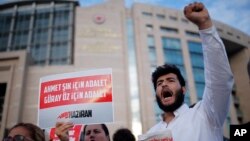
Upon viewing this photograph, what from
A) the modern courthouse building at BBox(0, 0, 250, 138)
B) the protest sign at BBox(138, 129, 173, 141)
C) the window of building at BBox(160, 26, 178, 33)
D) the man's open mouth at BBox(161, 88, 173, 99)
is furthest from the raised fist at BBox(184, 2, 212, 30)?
the window of building at BBox(160, 26, 178, 33)

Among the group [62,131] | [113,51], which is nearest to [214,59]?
[62,131]

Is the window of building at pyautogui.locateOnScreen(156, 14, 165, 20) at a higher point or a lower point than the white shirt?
higher

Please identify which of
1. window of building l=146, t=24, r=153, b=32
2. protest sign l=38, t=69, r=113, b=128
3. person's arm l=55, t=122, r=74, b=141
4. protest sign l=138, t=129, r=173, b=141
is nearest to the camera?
protest sign l=138, t=129, r=173, b=141

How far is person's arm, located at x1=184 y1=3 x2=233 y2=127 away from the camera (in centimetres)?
185

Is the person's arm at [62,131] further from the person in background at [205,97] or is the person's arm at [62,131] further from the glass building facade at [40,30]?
the glass building facade at [40,30]

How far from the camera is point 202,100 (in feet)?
6.84

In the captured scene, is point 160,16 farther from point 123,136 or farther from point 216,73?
point 216,73

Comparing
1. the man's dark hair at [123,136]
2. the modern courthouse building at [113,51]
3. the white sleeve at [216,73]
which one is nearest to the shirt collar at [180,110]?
the white sleeve at [216,73]

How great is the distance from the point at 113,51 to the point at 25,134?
31.1m

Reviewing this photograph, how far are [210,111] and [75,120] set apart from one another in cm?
194

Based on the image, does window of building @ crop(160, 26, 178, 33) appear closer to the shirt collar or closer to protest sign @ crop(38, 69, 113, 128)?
protest sign @ crop(38, 69, 113, 128)

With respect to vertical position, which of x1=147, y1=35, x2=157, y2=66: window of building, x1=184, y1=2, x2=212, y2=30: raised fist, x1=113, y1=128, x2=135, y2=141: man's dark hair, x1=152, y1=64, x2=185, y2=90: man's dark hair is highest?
x1=147, y1=35, x2=157, y2=66: window of building

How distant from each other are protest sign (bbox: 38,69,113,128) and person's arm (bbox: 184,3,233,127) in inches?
75.6

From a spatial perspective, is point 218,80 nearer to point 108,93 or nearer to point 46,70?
point 108,93
